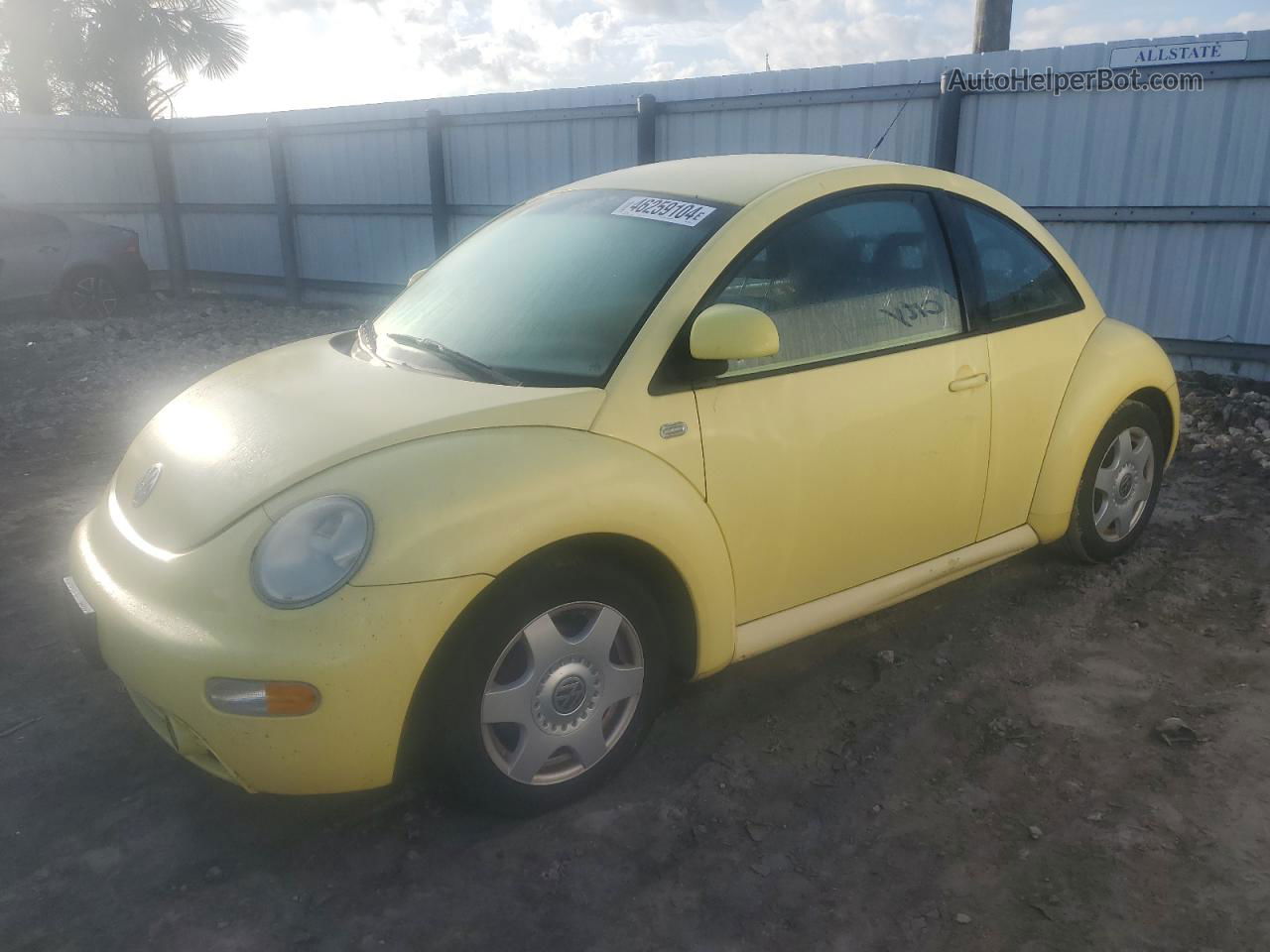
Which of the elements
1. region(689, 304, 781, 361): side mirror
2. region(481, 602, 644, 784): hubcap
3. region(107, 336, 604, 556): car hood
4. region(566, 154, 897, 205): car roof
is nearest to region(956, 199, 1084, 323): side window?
region(566, 154, 897, 205): car roof

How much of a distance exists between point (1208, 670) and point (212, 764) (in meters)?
3.22

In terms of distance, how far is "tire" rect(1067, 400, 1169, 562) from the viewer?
409cm

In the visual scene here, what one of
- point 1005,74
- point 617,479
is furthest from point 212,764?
point 1005,74

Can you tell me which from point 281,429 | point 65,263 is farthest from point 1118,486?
point 65,263

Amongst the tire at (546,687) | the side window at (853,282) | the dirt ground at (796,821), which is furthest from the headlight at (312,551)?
the side window at (853,282)

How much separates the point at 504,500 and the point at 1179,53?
24.2 feet

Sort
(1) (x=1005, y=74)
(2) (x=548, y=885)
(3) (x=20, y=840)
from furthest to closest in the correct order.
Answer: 1. (1) (x=1005, y=74)
2. (3) (x=20, y=840)
3. (2) (x=548, y=885)

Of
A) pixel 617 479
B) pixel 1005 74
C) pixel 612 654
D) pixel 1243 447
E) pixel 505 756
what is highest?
pixel 1005 74

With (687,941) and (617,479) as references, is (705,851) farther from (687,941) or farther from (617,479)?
(617,479)

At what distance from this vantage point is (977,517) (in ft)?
11.8

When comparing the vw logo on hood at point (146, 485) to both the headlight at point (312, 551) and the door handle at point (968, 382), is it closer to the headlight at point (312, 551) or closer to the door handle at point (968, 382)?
the headlight at point (312, 551)

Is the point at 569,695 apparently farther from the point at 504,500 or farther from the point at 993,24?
the point at 993,24

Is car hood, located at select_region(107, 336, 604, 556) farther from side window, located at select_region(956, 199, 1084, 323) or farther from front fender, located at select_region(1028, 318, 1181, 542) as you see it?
front fender, located at select_region(1028, 318, 1181, 542)

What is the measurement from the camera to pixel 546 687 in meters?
2.59
